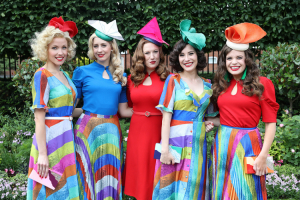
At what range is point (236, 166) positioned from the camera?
8.36ft

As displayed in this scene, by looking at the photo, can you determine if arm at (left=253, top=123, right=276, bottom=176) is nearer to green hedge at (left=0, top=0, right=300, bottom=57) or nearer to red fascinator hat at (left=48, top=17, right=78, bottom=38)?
red fascinator hat at (left=48, top=17, right=78, bottom=38)

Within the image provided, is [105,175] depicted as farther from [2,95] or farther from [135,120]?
[2,95]

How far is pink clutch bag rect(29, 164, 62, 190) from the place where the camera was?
251 centimetres

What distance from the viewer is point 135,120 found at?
3125mm

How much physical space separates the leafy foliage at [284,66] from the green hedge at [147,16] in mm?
577

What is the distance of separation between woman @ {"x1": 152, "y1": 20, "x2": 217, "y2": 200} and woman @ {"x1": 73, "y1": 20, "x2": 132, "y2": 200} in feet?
1.74

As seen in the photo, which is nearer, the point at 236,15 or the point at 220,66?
the point at 220,66

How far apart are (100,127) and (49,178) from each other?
0.73 metres

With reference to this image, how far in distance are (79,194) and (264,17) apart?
4913 mm

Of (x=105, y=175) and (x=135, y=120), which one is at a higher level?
(x=135, y=120)

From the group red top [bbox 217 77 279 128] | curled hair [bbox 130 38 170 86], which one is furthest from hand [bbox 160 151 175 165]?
curled hair [bbox 130 38 170 86]

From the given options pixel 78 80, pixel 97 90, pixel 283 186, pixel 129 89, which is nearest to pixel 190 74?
pixel 129 89

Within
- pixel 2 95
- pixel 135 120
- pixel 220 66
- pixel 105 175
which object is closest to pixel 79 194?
pixel 105 175

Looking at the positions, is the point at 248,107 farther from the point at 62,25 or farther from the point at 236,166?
the point at 62,25
